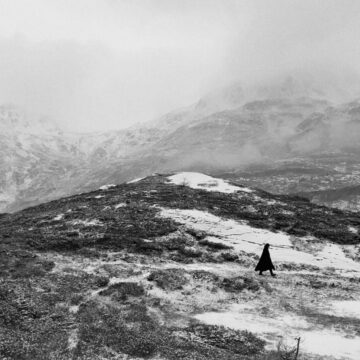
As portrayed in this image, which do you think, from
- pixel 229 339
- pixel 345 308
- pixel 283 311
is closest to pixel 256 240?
pixel 345 308

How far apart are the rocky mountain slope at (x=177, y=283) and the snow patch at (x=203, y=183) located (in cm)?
1223

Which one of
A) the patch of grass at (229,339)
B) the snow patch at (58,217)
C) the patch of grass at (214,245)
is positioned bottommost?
the patch of grass at (229,339)

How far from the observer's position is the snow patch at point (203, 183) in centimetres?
7506

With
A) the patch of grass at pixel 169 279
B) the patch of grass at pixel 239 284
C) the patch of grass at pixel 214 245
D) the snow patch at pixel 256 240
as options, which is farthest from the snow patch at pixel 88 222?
the patch of grass at pixel 239 284

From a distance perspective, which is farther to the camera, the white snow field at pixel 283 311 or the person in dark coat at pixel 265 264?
the person in dark coat at pixel 265 264

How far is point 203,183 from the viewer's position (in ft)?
260

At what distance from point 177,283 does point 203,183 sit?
46764mm

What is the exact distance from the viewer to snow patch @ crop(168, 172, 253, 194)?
7506 centimetres

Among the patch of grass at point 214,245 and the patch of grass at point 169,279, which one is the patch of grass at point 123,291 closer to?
the patch of grass at point 169,279

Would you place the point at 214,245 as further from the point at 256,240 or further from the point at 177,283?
the point at 177,283

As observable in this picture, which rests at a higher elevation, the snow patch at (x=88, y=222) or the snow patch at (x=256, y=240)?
the snow patch at (x=88, y=222)

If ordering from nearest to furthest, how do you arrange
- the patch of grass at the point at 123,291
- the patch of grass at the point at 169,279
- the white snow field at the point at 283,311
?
the white snow field at the point at 283,311 → the patch of grass at the point at 123,291 → the patch of grass at the point at 169,279

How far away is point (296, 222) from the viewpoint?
5544 centimetres

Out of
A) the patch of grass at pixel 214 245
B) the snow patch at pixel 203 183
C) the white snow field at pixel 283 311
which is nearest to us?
the white snow field at pixel 283 311
